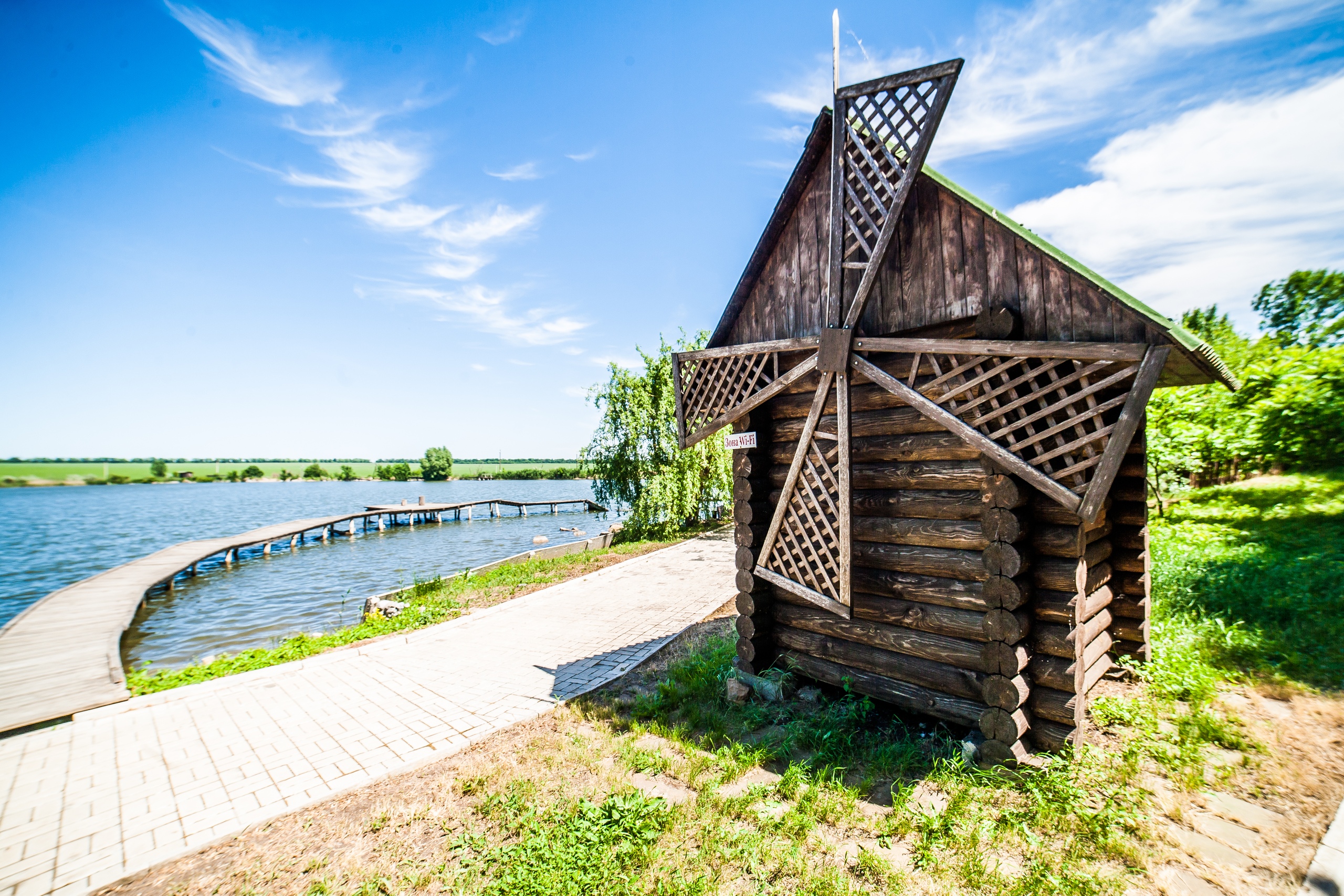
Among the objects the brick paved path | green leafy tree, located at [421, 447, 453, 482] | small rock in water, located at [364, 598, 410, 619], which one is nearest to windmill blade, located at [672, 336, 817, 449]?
the brick paved path

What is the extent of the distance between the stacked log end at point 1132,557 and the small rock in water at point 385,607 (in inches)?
455

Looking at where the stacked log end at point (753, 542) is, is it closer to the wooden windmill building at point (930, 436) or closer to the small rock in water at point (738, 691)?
the wooden windmill building at point (930, 436)

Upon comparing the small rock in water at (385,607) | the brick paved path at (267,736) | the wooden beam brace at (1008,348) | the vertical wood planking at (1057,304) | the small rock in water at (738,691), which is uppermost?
the vertical wood planking at (1057,304)

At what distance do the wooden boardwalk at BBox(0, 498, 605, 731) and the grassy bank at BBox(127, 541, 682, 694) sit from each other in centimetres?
51

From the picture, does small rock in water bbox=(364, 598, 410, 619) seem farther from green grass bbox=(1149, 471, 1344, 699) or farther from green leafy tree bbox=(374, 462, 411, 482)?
green leafy tree bbox=(374, 462, 411, 482)

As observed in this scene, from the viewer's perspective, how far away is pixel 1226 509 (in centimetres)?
1200

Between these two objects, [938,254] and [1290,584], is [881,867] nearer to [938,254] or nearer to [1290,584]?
[938,254]

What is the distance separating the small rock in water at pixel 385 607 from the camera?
37.8ft

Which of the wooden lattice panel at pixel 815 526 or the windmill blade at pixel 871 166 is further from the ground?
the windmill blade at pixel 871 166

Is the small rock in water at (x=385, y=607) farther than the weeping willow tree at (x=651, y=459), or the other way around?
the weeping willow tree at (x=651, y=459)

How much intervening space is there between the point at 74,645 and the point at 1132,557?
54.5 feet

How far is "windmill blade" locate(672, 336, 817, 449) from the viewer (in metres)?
5.58

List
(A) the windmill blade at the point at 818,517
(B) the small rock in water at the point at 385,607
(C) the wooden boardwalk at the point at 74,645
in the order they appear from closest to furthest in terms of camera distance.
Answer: (A) the windmill blade at the point at 818,517, (C) the wooden boardwalk at the point at 74,645, (B) the small rock in water at the point at 385,607

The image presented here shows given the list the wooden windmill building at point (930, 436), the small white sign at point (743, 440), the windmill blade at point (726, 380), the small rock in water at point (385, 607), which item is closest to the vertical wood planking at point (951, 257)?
the wooden windmill building at point (930, 436)
